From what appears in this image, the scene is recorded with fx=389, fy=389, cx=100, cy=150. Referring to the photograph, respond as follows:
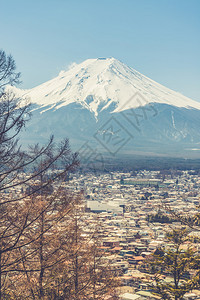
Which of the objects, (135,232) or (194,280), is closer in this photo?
(194,280)

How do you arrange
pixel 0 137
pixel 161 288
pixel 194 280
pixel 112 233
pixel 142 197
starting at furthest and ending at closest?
pixel 142 197 → pixel 112 233 → pixel 161 288 → pixel 194 280 → pixel 0 137

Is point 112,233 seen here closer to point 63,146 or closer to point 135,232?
point 135,232

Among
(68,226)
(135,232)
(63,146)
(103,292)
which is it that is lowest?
(135,232)

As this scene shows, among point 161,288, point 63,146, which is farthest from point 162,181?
point 63,146

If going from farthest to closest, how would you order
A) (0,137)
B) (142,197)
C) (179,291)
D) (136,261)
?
(142,197)
(136,261)
(179,291)
(0,137)

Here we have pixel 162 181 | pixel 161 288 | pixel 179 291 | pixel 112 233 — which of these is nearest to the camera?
pixel 179 291

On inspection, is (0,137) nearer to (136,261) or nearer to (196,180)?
(136,261)

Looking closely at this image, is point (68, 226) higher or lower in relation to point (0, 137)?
lower

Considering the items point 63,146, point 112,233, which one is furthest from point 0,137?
point 112,233

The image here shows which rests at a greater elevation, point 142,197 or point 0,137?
point 0,137
